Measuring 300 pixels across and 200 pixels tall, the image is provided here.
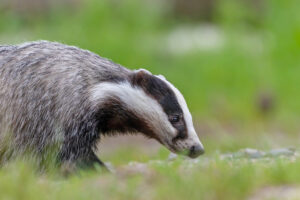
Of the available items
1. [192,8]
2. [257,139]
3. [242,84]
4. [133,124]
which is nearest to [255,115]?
[242,84]

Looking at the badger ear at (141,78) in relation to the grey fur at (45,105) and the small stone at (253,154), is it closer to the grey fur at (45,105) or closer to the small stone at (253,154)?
the grey fur at (45,105)

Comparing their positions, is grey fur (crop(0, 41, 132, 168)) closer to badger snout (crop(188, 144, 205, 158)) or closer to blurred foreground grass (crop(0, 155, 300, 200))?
badger snout (crop(188, 144, 205, 158))

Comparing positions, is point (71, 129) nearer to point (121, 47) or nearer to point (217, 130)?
point (217, 130)

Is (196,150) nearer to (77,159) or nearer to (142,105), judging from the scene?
(142,105)

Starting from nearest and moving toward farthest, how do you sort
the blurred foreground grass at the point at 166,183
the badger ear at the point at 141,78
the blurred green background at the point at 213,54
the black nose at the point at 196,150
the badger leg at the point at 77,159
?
A: the blurred foreground grass at the point at 166,183 → the badger leg at the point at 77,159 → the black nose at the point at 196,150 → the badger ear at the point at 141,78 → the blurred green background at the point at 213,54

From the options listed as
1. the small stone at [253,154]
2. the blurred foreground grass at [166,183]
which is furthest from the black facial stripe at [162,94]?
the blurred foreground grass at [166,183]

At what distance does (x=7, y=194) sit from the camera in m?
4.09

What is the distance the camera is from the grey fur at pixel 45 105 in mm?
5520

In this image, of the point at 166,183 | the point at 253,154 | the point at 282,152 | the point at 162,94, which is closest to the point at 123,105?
the point at 162,94

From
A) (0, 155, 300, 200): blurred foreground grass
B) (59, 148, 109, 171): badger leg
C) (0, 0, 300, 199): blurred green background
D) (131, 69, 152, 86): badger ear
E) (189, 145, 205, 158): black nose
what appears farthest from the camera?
(0, 0, 300, 199): blurred green background

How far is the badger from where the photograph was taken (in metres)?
5.53

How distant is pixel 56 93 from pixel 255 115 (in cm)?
551

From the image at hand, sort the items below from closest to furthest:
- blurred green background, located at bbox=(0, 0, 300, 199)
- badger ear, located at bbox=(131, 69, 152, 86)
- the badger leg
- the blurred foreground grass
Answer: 1. the blurred foreground grass
2. the badger leg
3. badger ear, located at bbox=(131, 69, 152, 86)
4. blurred green background, located at bbox=(0, 0, 300, 199)

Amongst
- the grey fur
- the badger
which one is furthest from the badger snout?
the grey fur
